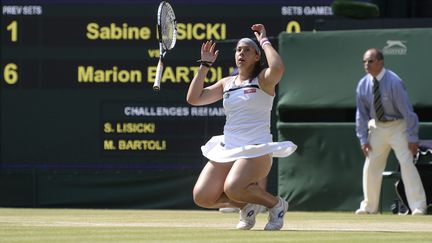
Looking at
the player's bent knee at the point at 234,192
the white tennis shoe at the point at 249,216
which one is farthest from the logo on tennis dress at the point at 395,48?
the player's bent knee at the point at 234,192

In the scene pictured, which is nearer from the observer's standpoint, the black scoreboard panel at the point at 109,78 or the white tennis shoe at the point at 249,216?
the white tennis shoe at the point at 249,216

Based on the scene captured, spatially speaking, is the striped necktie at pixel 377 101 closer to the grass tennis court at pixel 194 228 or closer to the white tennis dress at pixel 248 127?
the grass tennis court at pixel 194 228

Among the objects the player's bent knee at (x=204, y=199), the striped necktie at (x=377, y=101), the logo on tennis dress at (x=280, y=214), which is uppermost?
the striped necktie at (x=377, y=101)

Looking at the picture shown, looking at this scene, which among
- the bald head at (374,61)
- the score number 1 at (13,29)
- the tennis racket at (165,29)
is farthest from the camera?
the score number 1 at (13,29)

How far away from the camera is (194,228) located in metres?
9.78

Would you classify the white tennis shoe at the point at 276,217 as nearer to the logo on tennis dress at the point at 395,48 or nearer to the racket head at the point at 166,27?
the racket head at the point at 166,27

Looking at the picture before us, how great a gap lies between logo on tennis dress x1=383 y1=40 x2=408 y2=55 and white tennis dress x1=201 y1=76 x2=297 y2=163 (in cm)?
449

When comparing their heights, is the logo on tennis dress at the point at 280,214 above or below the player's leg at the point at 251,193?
below

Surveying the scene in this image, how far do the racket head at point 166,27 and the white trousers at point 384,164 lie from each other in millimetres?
3298

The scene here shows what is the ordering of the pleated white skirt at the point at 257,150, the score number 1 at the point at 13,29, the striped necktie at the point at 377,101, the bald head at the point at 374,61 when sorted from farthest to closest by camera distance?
the score number 1 at the point at 13,29 → the striped necktie at the point at 377,101 → the bald head at the point at 374,61 → the pleated white skirt at the point at 257,150

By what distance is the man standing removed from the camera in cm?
1308

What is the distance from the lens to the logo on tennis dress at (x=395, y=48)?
1396 centimetres

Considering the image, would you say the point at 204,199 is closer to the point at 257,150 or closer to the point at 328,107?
the point at 257,150

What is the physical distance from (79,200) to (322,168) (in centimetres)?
289
